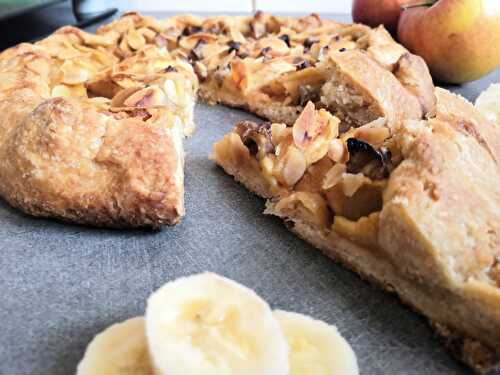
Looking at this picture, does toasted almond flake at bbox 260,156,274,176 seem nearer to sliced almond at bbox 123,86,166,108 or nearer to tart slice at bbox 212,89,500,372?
tart slice at bbox 212,89,500,372

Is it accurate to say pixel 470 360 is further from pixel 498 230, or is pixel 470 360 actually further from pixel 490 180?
pixel 490 180

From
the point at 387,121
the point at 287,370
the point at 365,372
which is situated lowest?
the point at 365,372

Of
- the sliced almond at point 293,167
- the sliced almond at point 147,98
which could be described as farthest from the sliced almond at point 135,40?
the sliced almond at point 293,167

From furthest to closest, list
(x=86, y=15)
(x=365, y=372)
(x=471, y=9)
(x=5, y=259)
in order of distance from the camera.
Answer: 1. (x=86, y=15)
2. (x=471, y=9)
3. (x=5, y=259)
4. (x=365, y=372)

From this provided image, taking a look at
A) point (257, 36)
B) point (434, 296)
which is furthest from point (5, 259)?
point (257, 36)

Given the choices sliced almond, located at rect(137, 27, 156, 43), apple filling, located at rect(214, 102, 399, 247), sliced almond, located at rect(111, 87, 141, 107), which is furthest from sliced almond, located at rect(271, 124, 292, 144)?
sliced almond, located at rect(137, 27, 156, 43)

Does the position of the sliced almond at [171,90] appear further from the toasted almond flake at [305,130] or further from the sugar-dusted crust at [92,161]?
the toasted almond flake at [305,130]

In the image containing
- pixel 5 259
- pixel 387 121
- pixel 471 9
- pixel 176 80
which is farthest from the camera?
pixel 471 9
